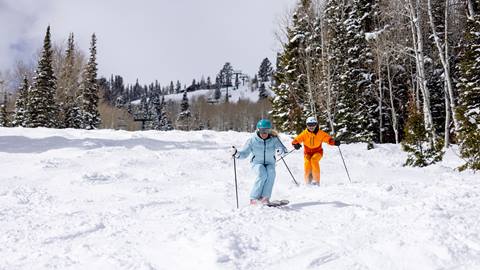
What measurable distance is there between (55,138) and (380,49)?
19.0 meters

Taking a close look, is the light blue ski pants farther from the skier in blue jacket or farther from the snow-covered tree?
the snow-covered tree

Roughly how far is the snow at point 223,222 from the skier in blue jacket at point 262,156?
451 mm

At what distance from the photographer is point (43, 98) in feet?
114

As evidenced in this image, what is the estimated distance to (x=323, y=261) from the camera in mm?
3650

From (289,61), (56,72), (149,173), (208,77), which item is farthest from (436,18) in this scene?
(208,77)

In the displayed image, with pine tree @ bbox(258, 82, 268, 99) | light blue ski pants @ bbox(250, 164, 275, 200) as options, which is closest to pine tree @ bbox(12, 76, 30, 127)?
light blue ski pants @ bbox(250, 164, 275, 200)

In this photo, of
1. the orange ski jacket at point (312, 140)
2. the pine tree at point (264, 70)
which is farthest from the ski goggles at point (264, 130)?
the pine tree at point (264, 70)

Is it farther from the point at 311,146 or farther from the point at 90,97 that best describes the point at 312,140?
the point at 90,97

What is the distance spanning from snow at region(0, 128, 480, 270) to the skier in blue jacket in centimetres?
45

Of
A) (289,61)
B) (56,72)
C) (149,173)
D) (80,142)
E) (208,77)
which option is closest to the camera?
(149,173)

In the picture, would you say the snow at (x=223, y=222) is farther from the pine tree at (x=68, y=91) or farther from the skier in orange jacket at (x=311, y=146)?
the pine tree at (x=68, y=91)

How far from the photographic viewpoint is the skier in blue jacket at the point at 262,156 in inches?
254

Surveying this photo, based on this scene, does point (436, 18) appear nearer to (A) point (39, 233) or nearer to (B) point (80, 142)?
(B) point (80, 142)

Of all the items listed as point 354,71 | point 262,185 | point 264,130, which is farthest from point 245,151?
point 354,71
